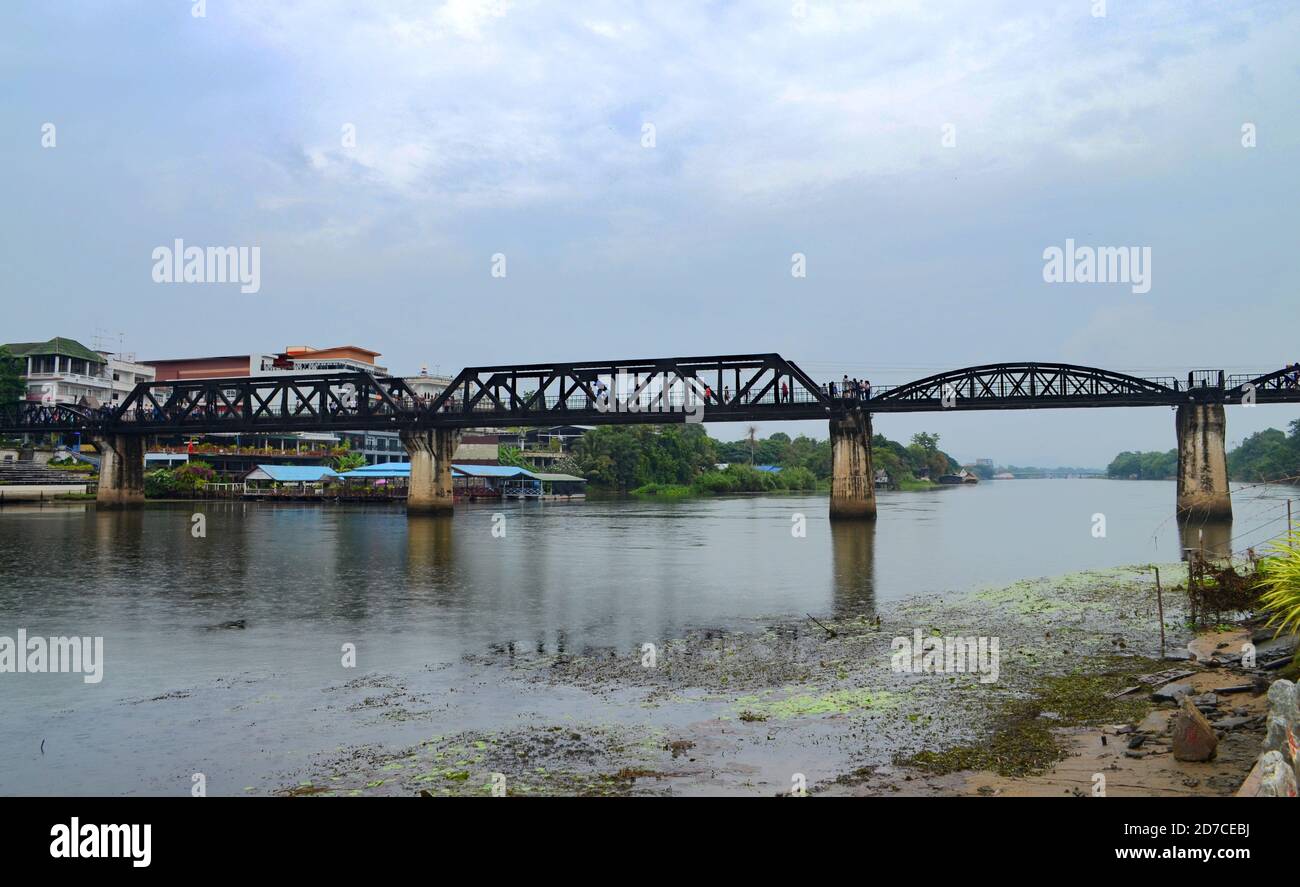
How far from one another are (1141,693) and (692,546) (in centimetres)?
3655

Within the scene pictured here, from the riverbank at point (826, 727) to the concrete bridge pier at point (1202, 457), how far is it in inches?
2253

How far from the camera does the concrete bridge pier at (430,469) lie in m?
81.3

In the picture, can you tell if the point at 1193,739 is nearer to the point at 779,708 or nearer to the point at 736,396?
the point at 779,708

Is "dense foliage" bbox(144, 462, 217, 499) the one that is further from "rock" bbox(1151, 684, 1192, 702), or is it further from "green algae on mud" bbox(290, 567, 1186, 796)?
"rock" bbox(1151, 684, 1192, 702)

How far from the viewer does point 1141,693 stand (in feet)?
46.4

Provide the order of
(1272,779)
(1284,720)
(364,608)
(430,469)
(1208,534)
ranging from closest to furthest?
(1272,779) → (1284,720) → (364,608) → (1208,534) → (430,469)

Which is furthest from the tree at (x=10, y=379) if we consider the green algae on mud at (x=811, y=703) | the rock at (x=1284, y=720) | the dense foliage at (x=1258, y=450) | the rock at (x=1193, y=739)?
the dense foliage at (x=1258, y=450)

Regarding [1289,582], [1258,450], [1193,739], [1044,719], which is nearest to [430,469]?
[1044,719]

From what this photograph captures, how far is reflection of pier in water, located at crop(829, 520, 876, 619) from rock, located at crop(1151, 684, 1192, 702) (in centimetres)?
1111

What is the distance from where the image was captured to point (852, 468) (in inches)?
2827

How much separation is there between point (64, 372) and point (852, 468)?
331ft

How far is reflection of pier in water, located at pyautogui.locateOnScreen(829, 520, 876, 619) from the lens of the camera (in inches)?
1057

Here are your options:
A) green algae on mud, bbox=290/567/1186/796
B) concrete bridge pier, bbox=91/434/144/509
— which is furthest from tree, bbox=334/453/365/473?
green algae on mud, bbox=290/567/1186/796
